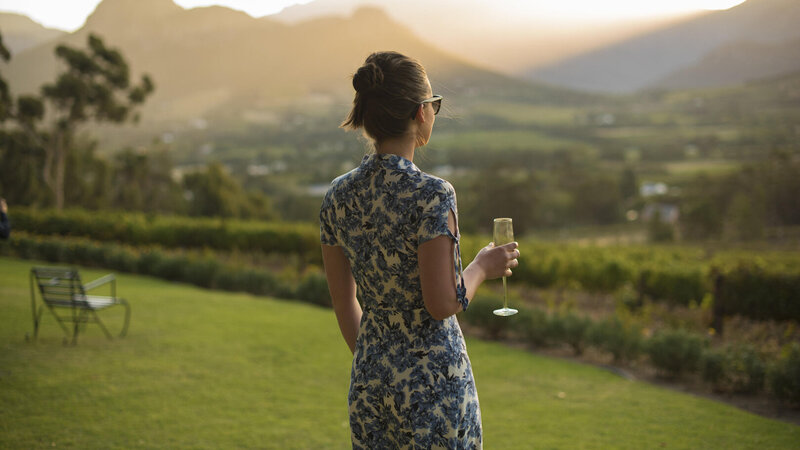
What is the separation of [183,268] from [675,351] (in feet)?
28.1

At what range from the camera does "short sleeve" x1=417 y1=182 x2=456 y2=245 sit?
1.30 m

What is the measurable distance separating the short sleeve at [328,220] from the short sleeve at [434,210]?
0.29 m

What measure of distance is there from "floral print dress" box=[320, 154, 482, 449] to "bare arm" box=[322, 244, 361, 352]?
2.6 inches

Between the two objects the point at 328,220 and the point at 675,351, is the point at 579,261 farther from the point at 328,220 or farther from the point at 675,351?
the point at 328,220

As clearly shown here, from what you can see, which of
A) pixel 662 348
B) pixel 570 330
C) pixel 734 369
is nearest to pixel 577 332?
pixel 570 330

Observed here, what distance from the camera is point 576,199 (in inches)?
1678

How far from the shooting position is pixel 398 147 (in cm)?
141

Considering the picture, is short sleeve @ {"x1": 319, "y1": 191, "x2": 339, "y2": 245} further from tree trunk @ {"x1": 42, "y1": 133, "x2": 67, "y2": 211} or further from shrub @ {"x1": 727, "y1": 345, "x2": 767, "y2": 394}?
tree trunk @ {"x1": 42, "y1": 133, "x2": 67, "y2": 211}

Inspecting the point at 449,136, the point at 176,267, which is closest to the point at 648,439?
the point at 176,267

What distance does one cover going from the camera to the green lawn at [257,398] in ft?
11.9

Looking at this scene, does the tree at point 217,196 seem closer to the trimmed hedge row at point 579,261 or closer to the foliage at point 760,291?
the trimmed hedge row at point 579,261

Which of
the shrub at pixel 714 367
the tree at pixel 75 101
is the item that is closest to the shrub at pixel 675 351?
the shrub at pixel 714 367

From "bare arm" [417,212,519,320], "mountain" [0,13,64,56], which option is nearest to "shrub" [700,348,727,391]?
"bare arm" [417,212,519,320]

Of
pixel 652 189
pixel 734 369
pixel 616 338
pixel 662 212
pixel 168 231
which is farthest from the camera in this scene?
pixel 652 189
